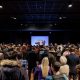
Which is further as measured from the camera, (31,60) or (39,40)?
(39,40)

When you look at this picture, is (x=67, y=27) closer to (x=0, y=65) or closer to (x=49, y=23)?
(x=49, y=23)

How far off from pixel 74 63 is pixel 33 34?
94.6 feet

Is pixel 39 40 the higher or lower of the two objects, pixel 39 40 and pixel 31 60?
the higher

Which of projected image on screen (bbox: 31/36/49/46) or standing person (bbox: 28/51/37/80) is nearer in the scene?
standing person (bbox: 28/51/37/80)

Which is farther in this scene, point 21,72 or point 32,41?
point 32,41

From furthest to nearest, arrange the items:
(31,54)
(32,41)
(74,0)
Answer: (32,41)
(74,0)
(31,54)

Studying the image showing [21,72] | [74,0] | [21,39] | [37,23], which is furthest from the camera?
[21,39]

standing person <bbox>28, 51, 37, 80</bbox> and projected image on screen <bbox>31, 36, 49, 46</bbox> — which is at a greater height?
projected image on screen <bbox>31, 36, 49, 46</bbox>

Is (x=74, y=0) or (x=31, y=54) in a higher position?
(x=74, y=0)

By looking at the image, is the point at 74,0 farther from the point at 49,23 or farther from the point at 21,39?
the point at 21,39

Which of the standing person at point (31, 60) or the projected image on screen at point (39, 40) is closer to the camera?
the standing person at point (31, 60)

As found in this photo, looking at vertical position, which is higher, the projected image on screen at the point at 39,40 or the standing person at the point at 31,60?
the projected image on screen at the point at 39,40

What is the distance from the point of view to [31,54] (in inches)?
460

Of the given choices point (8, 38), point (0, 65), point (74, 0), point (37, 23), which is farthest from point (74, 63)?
point (8, 38)
